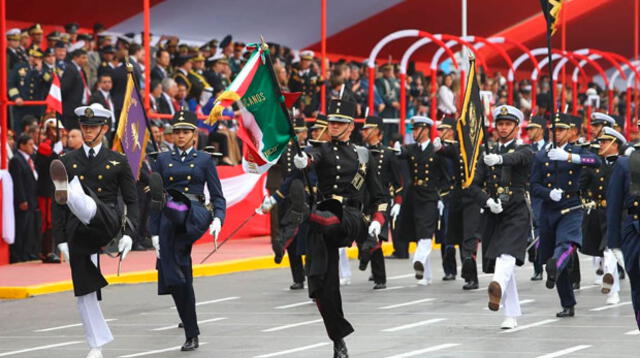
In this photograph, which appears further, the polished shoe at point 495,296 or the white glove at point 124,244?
the polished shoe at point 495,296

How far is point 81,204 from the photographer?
1085 cm

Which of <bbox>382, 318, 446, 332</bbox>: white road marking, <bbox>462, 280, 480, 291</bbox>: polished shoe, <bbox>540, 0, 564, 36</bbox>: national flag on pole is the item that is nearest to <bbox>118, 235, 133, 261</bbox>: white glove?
<bbox>382, 318, 446, 332</bbox>: white road marking

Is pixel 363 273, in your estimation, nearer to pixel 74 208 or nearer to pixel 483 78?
pixel 74 208

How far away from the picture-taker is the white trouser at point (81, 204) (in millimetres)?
10752

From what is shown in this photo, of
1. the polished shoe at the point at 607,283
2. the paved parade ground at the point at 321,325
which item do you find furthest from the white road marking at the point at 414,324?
the polished shoe at the point at 607,283

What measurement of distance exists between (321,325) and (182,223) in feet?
7.44

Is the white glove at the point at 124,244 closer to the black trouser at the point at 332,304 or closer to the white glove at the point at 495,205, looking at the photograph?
the black trouser at the point at 332,304

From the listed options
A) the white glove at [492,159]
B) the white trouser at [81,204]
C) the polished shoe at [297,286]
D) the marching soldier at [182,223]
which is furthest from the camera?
the polished shoe at [297,286]

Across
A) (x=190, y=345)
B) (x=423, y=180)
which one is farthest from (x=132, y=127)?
(x=423, y=180)

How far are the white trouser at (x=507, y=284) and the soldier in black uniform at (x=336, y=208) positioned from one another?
167cm

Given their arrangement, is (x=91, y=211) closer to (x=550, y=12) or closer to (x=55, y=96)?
(x=550, y=12)

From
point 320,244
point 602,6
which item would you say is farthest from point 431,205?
point 602,6

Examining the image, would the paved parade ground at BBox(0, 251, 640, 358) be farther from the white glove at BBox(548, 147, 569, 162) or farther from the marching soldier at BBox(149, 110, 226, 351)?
the white glove at BBox(548, 147, 569, 162)

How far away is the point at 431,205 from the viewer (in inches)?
730
